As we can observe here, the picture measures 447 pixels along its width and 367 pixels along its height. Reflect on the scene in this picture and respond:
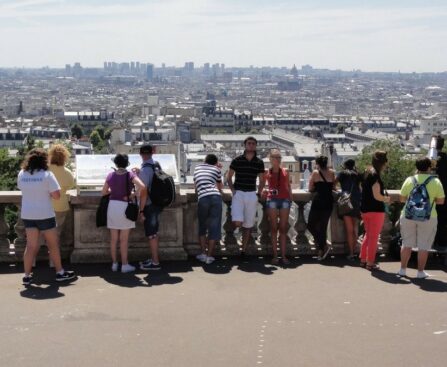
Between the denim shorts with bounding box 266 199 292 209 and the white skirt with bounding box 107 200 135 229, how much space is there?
153cm

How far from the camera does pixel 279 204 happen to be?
30.5ft

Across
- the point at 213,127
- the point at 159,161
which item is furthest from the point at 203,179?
the point at 213,127

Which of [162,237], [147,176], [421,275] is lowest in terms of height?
[421,275]

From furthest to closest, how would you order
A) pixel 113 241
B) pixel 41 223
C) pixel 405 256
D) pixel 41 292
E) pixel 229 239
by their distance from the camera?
pixel 229 239 < pixel 113 241 < pixel 405 256 < pixel 41 223 < pixel 41 292

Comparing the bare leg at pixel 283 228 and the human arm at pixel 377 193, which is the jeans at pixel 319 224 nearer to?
the bare leg at pixel 283 228

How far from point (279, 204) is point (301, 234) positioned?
1.75 ft

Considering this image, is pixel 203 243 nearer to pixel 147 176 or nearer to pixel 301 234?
pixel 147 176

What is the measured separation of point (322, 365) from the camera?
5.97m

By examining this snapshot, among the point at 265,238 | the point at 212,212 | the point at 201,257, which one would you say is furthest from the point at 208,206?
the point at 265,238

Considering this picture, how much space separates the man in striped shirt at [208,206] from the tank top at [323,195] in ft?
3.43

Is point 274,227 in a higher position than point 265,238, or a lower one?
higher

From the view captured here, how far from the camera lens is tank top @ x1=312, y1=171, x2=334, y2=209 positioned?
30.8 feet

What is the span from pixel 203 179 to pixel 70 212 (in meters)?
1.41

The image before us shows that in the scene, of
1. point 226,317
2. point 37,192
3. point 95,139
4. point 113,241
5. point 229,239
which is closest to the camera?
point 226,317
